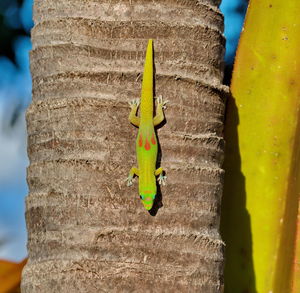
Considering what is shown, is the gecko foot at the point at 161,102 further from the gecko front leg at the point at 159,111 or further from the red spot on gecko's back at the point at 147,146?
the red spot on gecko's back at the point at 147,146

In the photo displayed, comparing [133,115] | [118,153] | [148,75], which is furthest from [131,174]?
[148,75]

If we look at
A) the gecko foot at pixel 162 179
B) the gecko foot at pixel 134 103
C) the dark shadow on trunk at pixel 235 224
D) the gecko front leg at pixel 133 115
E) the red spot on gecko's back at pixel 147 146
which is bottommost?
the dark shadow on trunk at pixel 235 224

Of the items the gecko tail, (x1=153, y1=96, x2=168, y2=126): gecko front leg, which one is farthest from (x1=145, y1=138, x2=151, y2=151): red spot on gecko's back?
the gecko tail

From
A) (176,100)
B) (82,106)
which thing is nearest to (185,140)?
(176,100)

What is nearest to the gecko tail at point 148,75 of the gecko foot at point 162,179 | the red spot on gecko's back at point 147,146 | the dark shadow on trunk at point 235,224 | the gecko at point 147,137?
the gecko at point 147,137

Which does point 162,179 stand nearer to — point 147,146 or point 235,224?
point 147,146
